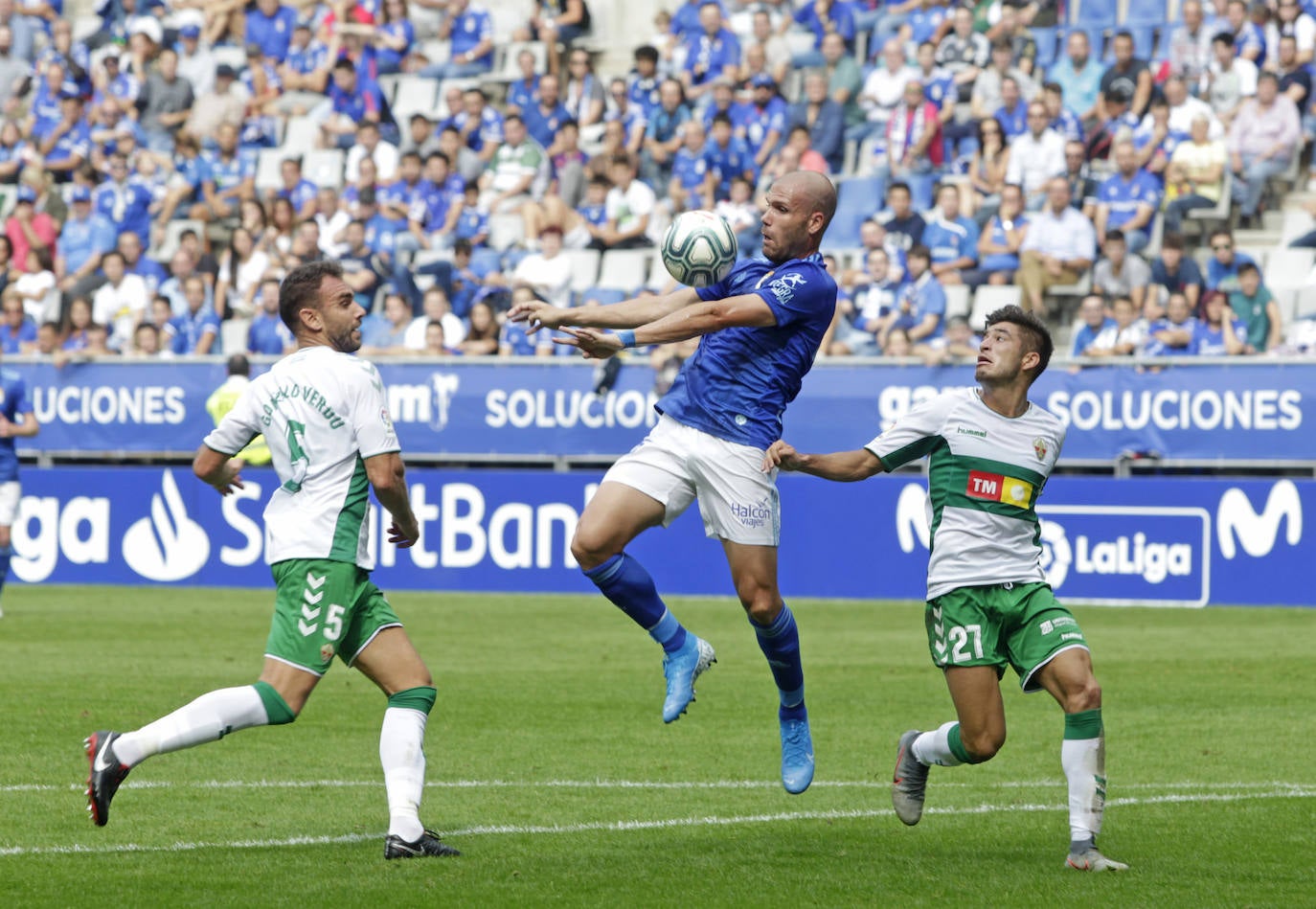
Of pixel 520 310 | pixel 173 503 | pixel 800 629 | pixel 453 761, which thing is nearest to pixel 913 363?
pixel 800 629

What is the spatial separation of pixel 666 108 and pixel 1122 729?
45.7 ft

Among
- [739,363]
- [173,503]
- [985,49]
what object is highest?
[985,49]

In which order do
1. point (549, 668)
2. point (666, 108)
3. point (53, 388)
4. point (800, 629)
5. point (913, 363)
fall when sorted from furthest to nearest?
point (666, 108) → point (53, 388) → point (913, 363) → point (800, 629) → point (549, 668)

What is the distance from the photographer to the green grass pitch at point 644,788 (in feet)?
21.4

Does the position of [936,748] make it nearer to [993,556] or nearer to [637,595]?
[993,556]

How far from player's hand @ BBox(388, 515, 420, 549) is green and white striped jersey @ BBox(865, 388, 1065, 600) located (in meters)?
1.65

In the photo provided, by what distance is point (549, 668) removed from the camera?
542 inches

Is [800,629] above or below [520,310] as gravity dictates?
below

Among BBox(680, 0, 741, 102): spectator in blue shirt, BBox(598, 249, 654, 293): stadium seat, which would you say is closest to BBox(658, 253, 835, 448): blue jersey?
BBox(598, 249, 654, 293): stadium seat

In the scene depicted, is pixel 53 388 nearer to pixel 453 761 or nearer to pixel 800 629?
pixel 800 629

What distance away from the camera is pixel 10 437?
54.3 ft

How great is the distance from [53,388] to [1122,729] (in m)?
13.4

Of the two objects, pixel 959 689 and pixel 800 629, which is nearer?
pixel 959 689

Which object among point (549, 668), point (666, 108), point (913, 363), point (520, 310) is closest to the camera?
point (520, 310)
